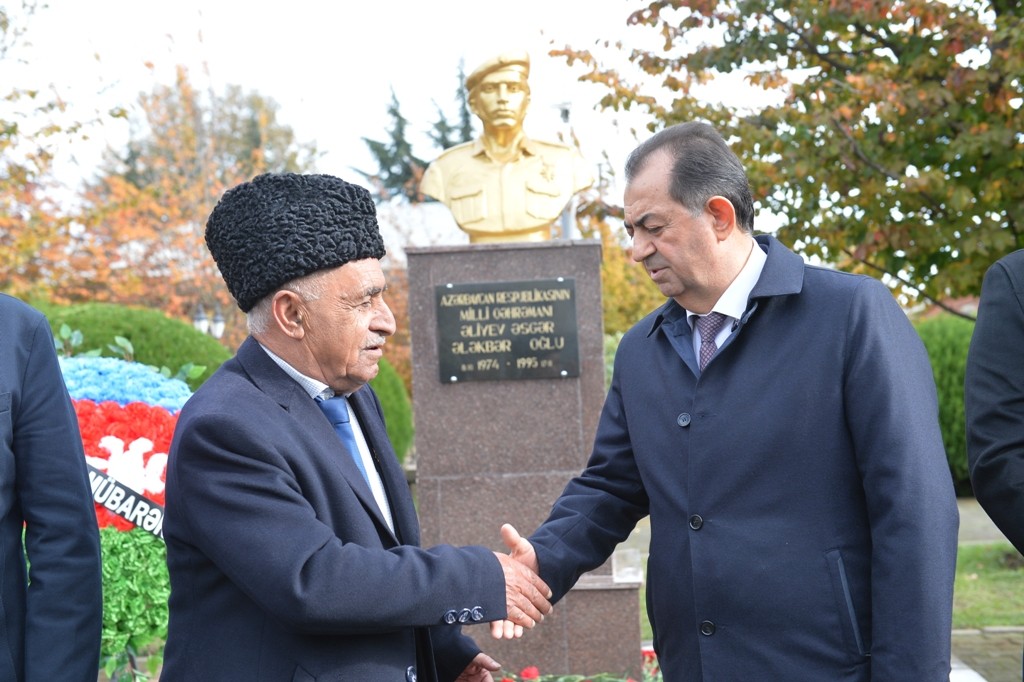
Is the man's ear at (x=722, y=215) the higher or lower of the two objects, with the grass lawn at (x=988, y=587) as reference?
higher

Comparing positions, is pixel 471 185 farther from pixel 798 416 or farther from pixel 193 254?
pixel 193 254

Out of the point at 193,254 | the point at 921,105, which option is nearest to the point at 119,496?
the point at 921,105

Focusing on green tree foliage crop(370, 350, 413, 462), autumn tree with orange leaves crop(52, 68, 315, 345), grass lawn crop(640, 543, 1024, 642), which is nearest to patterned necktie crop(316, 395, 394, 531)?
grass lawn crop(640, 543, 1024, 642)

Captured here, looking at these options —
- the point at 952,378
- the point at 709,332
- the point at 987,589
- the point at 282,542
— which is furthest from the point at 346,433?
the point at 952,378

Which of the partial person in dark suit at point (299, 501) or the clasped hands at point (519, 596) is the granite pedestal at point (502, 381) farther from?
the partial person in dark suit at point (299, 501)

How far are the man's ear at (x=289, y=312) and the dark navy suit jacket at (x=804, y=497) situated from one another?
892mm

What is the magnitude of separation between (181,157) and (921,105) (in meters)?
17.1

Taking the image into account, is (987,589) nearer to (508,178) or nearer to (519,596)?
(508,178)

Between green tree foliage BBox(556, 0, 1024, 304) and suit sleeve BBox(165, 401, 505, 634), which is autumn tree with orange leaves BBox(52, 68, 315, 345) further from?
suit sleeve BBox(165, 401, 505, 634)

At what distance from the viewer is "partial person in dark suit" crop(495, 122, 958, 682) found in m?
2.28

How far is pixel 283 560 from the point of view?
2.07m

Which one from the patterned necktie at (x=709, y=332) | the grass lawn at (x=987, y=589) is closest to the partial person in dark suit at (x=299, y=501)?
the patterned necktie at (x=709, y=332)

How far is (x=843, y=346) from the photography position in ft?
7.89

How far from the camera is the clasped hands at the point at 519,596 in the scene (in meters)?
2.45
